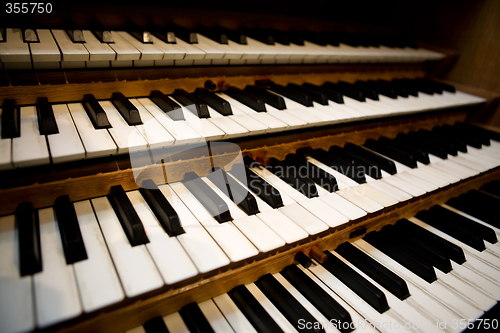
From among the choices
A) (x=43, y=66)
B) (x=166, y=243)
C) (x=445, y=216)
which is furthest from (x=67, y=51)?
(x=445, y=216)

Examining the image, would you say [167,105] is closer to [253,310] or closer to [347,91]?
[253,310]

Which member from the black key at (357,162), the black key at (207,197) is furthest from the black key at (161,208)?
the black key at (357,162)

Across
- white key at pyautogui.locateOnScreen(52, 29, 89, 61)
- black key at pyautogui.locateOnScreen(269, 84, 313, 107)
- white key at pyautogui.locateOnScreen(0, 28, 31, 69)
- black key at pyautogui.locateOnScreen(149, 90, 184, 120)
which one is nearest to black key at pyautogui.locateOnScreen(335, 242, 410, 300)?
black key at pyautogui.locateOnScreen(269, 84, 313, 107)

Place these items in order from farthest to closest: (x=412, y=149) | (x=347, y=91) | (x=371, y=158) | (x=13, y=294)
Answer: (x=347, y=91)
(x=412, y=149)
(x=371, y=158)
(x=13, y=294)

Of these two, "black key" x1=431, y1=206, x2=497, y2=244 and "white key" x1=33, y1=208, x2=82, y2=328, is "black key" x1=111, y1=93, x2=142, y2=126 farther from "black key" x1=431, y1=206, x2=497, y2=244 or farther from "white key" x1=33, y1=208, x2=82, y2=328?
"black key" x1=431, y1=206, x2=497, y2=244

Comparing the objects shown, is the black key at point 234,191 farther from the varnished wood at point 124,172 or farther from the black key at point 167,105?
the black key at point 167,105

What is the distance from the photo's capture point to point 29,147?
32.4 inches

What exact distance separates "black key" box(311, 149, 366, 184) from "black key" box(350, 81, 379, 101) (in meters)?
0.49

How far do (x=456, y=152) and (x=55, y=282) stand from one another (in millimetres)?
1865

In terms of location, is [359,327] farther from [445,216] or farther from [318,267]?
[445,216]

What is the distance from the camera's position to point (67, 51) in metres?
1.02

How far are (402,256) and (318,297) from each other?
0.42m

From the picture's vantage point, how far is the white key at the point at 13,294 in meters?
0.60

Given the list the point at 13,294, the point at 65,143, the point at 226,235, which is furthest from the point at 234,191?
the point at 13,294
